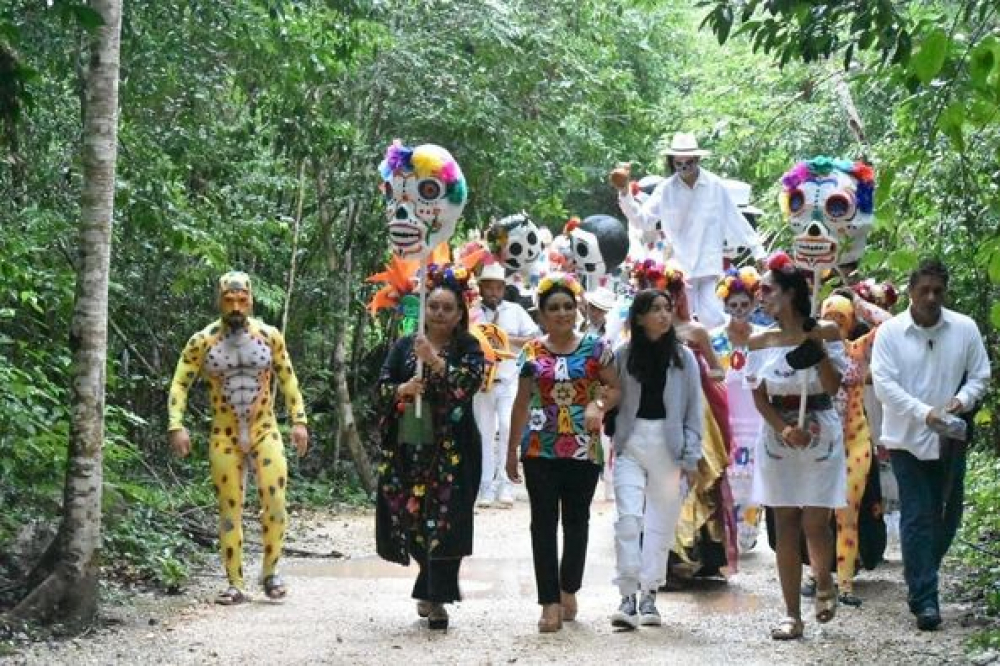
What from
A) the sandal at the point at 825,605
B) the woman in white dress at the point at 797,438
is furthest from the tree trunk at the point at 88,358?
the sandal at the point at 825,605

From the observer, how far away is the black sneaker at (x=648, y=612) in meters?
9.48

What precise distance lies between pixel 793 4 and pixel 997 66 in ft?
4.79

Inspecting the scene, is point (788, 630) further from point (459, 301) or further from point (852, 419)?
point (459, 301)

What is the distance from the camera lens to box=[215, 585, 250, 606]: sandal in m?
10.3

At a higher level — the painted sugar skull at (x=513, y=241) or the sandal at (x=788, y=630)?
the painted sugar skull at (x=513, y=241)

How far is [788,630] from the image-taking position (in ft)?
29.8

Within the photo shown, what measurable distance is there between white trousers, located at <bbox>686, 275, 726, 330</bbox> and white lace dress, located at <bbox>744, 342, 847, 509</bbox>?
4427 mm

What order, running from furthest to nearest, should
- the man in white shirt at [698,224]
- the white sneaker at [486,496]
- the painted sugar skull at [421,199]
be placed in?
the white sneaker at [486,496] < the man in white shirt at [698,224] < the painted sugar skull at [421,199]

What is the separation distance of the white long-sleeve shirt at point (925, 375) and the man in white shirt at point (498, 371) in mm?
6728

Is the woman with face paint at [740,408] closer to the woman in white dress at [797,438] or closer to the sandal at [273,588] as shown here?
the woman in white dress at [797,438]

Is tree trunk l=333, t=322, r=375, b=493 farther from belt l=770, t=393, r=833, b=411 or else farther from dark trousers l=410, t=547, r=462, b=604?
belt l=770, t=393, r=833, b=411

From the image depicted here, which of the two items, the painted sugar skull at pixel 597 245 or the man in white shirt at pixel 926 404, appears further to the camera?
the painted sugar skull at pixel 597 245

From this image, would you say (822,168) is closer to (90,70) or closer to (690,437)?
(690,437)

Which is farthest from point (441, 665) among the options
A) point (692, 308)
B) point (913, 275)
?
point (692, 308)
